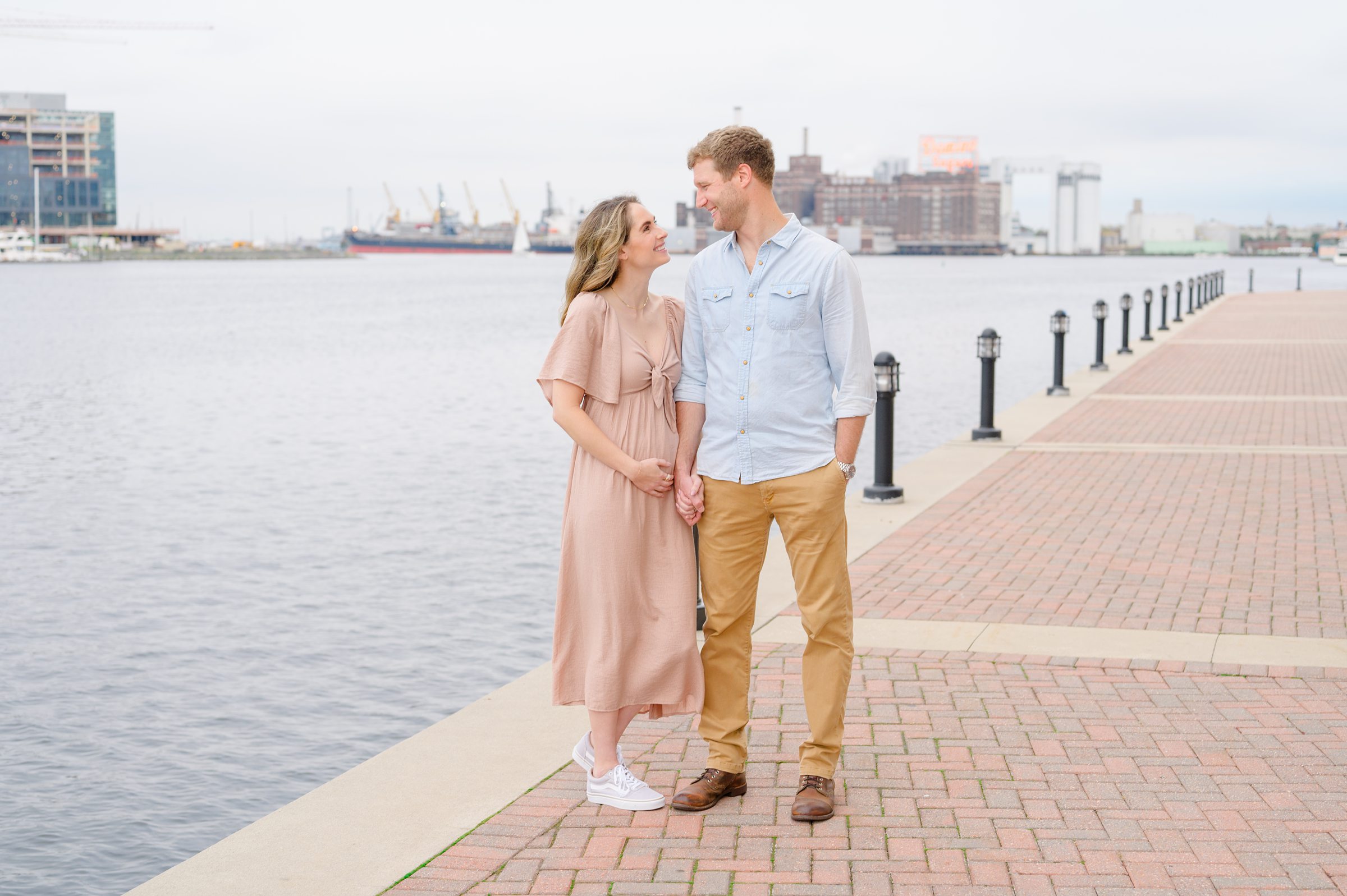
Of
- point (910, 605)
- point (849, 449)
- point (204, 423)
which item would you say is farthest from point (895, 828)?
point (204, 423)

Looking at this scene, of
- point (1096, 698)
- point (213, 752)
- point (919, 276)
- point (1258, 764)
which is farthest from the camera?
point (919, 276)

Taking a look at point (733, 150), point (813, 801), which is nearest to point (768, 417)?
point (733, 150)

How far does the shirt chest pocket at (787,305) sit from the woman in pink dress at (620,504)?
0.34 metres

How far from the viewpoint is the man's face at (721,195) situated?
394 cm

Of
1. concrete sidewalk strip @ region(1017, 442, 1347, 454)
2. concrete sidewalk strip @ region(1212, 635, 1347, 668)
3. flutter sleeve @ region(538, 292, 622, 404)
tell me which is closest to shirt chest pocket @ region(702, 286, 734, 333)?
flutter sleeve @ region(538, 292, 622, 404)

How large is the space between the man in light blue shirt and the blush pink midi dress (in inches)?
3.3

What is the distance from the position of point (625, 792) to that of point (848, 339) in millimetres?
1526

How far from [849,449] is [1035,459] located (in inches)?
315

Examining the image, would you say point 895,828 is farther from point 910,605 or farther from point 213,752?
point 213,752

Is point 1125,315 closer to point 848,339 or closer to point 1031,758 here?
point 1031,758

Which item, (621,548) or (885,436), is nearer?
(621,548)

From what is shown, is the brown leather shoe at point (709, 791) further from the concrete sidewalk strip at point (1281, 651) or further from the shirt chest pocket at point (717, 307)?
the concrete sidewalk strip at point (1281, 651)

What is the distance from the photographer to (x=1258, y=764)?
14.6 feet

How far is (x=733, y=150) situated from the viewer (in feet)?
12.8
